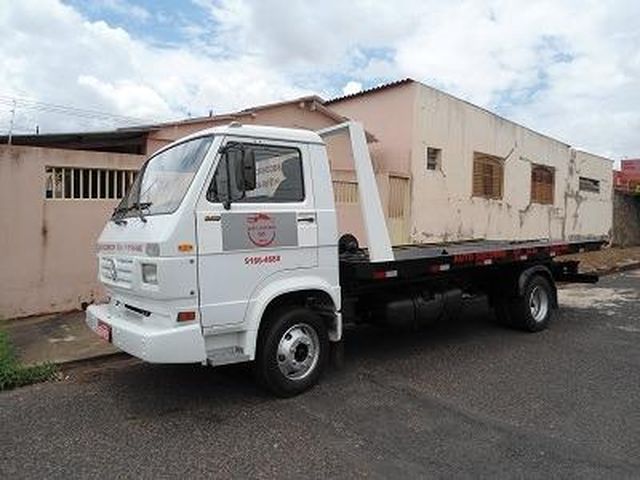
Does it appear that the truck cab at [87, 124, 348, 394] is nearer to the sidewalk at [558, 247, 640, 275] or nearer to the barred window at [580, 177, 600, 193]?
the sidewalk at [558, 247, 640, 275]

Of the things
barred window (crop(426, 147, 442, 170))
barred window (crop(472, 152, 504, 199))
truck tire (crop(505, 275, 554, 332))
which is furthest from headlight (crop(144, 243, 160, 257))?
barred window (crop(472, 152, 504, 199))

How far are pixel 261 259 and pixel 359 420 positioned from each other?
61.5 inches

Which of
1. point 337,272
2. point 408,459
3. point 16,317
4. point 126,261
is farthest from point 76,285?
point 408,459

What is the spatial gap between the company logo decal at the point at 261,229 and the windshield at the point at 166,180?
2.04 ft

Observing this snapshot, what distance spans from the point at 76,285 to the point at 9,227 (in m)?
1.22

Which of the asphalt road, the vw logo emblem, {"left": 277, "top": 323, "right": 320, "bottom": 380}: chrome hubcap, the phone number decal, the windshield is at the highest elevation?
the windshield

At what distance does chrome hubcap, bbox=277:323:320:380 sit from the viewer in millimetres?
5535

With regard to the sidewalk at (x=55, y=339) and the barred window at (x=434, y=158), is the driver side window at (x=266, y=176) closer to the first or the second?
the sidewalk at (x=55, y=339)

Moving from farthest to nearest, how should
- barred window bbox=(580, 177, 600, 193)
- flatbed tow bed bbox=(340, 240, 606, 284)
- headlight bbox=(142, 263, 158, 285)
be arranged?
barred window bbox=(580, 177, 600, 193) → flatbed tow bed bbox=(340, 240, 606, 284) → headlight bbox=(142, 263, 158, 285)

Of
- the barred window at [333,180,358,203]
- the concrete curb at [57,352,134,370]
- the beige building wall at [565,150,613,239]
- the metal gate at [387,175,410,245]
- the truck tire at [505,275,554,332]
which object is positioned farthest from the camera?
the beige building wall at [565,150,613,239]

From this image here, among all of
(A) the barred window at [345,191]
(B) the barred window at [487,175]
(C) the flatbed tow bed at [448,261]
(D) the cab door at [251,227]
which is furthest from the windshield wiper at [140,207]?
(B) the barred window at [487,175]

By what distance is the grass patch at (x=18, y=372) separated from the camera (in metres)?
6.03

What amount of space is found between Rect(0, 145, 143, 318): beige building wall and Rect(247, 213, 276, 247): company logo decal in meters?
4.76

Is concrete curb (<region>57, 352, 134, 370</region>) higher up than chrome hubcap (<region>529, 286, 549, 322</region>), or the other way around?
chrome hubcap (<region>529, 286, 549, 322</region>)
